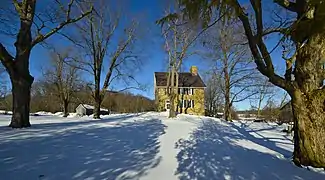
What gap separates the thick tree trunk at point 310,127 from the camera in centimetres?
504

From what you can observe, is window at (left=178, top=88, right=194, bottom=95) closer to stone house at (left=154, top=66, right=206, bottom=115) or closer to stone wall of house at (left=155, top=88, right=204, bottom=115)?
stone house at (left=154, top=66, right=206, bottom=115)

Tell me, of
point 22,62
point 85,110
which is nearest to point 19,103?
point 22,62

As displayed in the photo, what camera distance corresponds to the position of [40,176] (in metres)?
3.63

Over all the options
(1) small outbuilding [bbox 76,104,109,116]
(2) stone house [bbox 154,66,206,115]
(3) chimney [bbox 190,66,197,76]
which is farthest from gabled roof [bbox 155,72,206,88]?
(1) small outbuilding [bbox 76,104,109,116]

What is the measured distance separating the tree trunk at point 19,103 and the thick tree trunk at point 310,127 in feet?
26.4

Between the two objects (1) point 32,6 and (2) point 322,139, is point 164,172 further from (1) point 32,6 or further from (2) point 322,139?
(1) point 32,6

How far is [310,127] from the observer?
16.9ft

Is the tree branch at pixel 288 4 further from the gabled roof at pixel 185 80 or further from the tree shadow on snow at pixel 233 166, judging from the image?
the gabled roof at pixel 185 80

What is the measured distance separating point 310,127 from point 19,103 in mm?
8376

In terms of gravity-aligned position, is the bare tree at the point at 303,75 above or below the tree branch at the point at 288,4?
below

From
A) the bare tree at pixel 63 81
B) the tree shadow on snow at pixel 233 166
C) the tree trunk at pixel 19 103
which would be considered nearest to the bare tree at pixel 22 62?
the tree trunk at pixel 19 103

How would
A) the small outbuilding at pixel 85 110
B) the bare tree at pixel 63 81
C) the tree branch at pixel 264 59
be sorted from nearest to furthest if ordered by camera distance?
the tree branch at pixel 264 59
the bare tree at pixel 63 81
the small outbuilding at pixel 85 110

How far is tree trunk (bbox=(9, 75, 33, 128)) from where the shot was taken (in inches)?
321

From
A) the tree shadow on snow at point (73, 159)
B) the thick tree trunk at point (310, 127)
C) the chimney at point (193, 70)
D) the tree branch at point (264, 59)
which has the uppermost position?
the chimney at point (193, 70)
